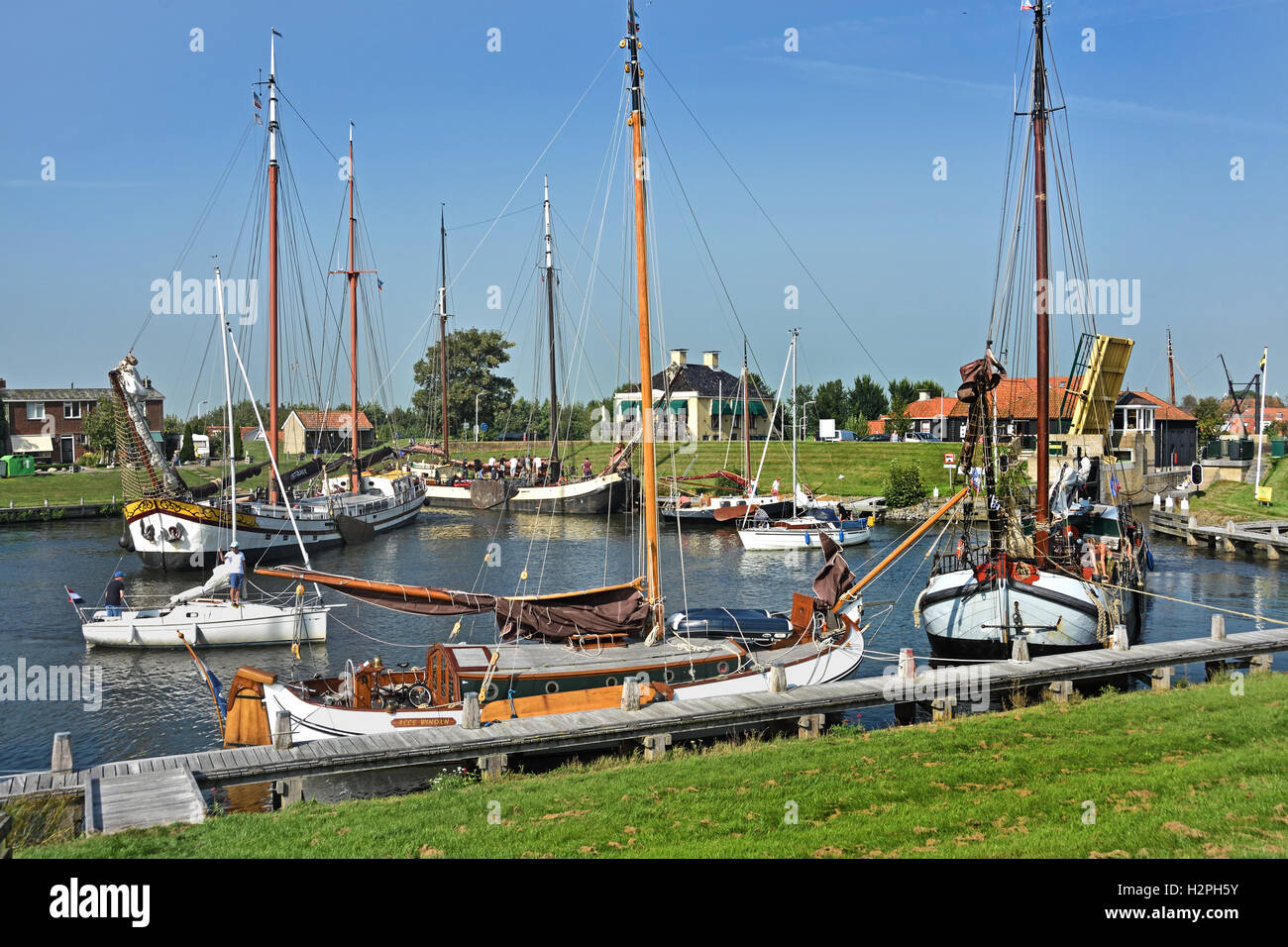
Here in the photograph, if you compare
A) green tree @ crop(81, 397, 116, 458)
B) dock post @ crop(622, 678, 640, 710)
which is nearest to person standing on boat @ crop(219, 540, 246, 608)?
dock post @ crop(622, 678, 640, 710)

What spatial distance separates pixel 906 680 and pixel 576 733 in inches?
297

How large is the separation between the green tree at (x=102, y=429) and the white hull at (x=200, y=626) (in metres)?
71.0

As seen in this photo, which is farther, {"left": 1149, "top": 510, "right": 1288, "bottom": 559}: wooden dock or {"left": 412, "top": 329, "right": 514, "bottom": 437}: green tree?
{"left": 412, "top": 329, "right": 514, "bottom": 437}: green tree

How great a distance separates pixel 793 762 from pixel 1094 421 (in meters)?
28.9

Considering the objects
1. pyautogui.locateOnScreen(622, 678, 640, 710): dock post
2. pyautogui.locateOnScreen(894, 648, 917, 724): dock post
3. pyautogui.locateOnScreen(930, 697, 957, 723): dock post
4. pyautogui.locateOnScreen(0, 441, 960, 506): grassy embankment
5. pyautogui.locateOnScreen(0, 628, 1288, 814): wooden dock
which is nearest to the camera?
pyautogui.locateOnScreen(0, 628, 1288, 814): wooden dock

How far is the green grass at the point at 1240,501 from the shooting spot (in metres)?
62.2

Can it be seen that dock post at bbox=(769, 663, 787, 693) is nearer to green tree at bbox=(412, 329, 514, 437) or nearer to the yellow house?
the yellow house

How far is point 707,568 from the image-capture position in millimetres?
51562

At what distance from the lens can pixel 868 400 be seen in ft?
A: 417

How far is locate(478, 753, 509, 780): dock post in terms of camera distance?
18.1 meters

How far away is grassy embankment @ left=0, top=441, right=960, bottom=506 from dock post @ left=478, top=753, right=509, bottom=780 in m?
54.9

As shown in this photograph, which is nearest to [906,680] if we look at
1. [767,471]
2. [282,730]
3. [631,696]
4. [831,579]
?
[831,579]

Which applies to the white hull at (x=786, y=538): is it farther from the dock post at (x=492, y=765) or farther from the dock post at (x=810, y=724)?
the dock post at (x=492, y=765)
